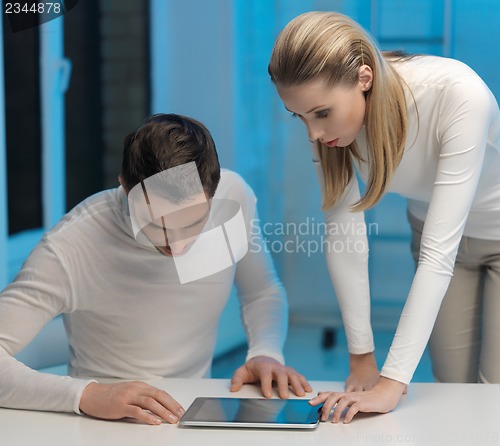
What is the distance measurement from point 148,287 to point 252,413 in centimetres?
39

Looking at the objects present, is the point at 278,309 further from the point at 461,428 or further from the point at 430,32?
the point at 430,32

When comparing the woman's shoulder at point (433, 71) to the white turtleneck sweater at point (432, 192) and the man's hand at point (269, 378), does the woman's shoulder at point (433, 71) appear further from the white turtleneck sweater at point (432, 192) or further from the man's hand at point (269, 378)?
the man's hand at point (269, 378)

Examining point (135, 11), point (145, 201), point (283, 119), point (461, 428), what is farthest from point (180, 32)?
point (461, 428)

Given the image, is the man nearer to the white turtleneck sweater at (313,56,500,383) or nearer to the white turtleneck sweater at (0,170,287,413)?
the white turtleneck sweater at (0,170,287,413)

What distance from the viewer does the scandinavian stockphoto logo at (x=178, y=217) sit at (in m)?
1.33

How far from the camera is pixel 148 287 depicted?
152 cm

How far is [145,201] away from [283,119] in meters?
1.30

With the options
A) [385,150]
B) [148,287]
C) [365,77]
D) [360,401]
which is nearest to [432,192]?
[385,150]

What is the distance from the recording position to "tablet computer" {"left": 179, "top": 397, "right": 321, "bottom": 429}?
1170 mm

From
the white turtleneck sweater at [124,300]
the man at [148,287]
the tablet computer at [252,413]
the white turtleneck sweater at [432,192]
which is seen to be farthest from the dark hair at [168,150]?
the tablet computer at [252,413]

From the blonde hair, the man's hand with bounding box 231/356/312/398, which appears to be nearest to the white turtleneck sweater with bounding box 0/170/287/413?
the man's hand with bounding box 231/356/312/398

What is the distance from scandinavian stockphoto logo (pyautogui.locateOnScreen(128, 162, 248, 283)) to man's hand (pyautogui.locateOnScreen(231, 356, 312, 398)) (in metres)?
0.23

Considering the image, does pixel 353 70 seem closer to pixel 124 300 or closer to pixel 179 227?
pixel 179 227

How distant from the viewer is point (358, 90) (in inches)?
52.3
